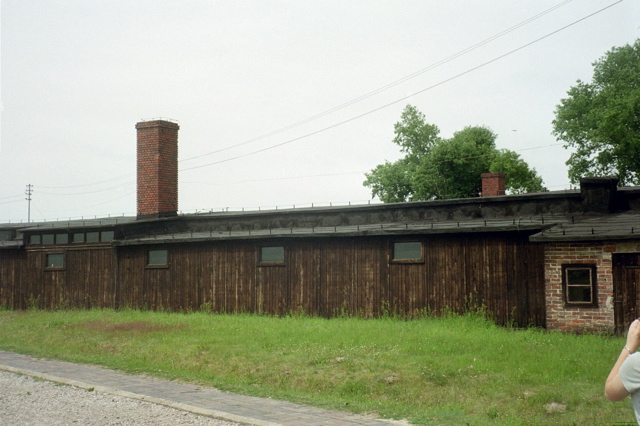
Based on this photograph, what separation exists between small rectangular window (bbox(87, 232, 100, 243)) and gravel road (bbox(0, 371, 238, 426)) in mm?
16251

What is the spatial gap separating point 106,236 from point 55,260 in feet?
10.7

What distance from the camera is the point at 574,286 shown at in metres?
16.5

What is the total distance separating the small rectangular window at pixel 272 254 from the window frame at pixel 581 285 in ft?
31.3

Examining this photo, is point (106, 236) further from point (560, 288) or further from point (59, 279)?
point (560, 288)

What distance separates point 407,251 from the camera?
65.4 feet

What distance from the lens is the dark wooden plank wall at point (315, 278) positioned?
18.1 m

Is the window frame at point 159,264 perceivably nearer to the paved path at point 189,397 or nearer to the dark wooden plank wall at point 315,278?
the dark wooden plank wall at point 315,278

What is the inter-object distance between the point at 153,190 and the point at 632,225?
65.0 feet

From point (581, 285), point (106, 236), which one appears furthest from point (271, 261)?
point (581, 285)

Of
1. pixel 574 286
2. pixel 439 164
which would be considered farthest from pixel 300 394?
pixel 439 164

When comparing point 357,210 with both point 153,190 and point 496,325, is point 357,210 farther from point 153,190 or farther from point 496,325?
point 153,190

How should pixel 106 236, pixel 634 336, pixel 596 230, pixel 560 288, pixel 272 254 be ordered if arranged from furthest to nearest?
pixel 106 236 → pixel 272 254 → pixel 560 288 → pixel 596 230 → pixel 634 336

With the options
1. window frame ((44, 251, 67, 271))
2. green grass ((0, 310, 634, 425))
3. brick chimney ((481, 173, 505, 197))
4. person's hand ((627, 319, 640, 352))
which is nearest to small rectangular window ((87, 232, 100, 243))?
window frame ((44, 251, 67, 271))

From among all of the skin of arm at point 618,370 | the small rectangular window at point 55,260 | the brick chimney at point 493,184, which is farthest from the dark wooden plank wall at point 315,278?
the skin of arm at point 618,370
